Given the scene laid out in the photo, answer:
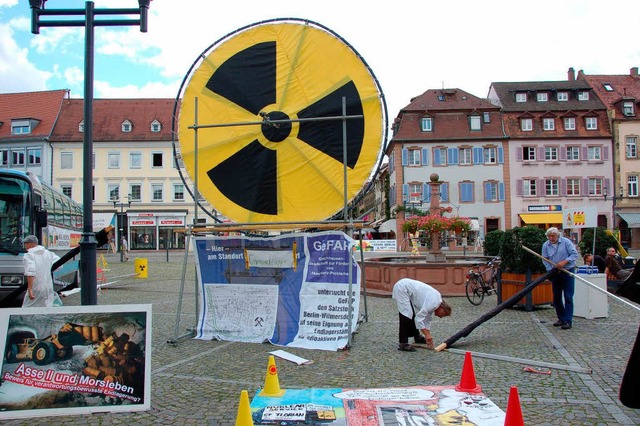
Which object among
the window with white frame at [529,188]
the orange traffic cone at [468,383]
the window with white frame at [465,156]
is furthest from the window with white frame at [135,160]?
the orange traffic cone at [468,383]

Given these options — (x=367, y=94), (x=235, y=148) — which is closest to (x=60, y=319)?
(x=235, y=148)

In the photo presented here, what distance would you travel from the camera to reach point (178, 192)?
5984 centimetres

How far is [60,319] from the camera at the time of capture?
17.5ft

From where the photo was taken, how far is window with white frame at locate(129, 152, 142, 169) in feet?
196

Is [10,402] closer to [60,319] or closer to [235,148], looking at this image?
[60,319]

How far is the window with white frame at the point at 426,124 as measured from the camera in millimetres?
55625

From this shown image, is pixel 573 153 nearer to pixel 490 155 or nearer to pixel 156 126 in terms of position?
pixel 490 155

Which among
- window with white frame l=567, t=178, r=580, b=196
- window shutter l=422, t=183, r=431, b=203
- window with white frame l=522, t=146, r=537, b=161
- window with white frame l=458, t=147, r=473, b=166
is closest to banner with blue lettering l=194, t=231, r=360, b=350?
window shutter l=422, t=183, r=431, b=203

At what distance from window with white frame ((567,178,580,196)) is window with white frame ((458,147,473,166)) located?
982 centimetres

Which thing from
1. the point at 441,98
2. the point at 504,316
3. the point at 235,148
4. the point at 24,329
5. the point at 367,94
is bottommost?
the point at 504,316

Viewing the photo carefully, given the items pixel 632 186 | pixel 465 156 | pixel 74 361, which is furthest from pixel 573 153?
pixel 74 361

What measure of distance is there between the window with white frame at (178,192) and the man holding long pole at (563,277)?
174 feet

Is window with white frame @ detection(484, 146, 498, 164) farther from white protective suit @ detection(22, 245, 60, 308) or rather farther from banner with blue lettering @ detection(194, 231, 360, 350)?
white protective suit @ detection(22, 245, 60, 308)

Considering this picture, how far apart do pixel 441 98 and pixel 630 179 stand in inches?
782
